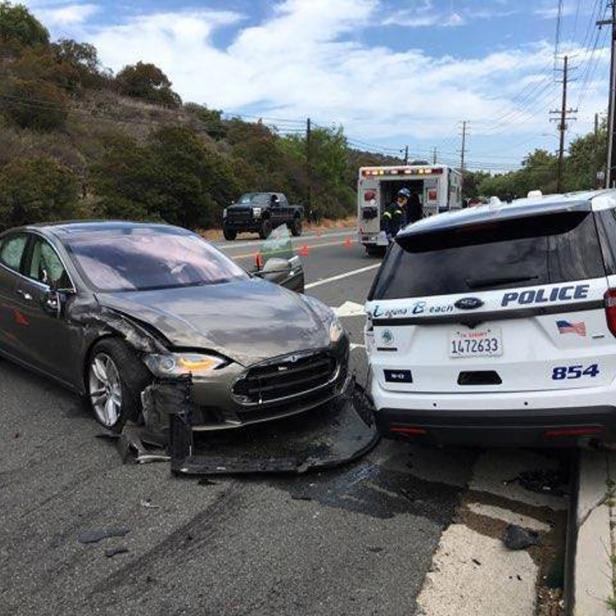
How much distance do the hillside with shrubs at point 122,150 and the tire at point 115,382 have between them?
22.5 m

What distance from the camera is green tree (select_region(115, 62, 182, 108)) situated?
73625 millimetres

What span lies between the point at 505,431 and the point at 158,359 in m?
2.22

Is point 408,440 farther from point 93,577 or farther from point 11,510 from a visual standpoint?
point 11,510

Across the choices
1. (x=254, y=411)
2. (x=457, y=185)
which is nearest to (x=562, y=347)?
(x=254, y=411)

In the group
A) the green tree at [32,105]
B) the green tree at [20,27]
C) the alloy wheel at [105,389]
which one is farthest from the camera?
the green tree at [20,27]

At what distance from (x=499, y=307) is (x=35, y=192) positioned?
25.2 metres

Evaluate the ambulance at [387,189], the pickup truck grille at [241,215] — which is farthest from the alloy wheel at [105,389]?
the pickup truck grille at [241,215]

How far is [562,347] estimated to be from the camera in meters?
3.79

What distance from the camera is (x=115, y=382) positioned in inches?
201

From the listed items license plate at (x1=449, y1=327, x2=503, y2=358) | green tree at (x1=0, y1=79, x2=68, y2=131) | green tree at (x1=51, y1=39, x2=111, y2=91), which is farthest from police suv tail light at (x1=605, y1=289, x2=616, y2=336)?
green tree at (x1=51, y1=39, x2=111, y2=91)

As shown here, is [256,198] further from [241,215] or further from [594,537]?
[594,537]

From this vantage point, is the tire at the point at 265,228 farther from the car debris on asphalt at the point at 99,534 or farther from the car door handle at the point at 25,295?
the car debris on asphalt at the point at 99,534

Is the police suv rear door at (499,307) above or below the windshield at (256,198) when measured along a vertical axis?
below

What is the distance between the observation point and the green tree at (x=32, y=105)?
4691 centimetres
